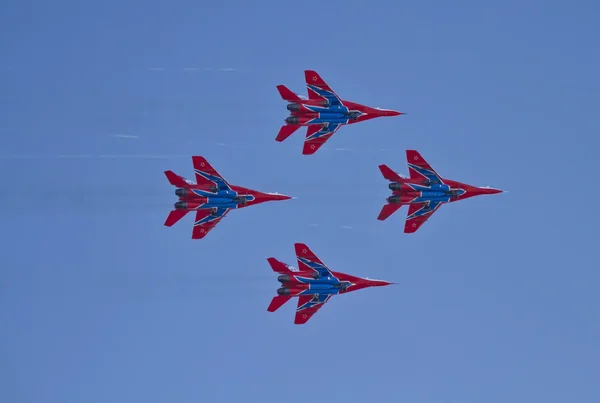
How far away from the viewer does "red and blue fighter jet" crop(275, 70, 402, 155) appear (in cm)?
10431

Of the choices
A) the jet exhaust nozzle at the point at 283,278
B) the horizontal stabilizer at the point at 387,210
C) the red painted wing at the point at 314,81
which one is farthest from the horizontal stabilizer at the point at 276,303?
the red painted wing at the point at 314,81

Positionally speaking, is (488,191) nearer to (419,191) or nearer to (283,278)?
(419,191)

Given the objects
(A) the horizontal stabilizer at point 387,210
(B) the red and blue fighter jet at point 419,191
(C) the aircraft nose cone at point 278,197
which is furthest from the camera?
(C) the aircraft nose cone at point 278,197

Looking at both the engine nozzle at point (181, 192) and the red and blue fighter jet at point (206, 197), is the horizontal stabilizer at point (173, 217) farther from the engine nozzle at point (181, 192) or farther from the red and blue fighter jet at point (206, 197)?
the engine nozzle at point (181, 192)

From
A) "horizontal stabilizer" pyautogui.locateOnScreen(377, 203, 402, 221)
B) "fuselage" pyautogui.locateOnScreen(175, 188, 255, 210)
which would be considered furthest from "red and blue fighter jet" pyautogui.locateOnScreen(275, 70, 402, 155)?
"horizontal stabilizer" pyautogui.locateOnScreen(377, 203, 402, 221)

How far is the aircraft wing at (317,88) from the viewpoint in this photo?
106 meters

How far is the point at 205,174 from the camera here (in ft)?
340

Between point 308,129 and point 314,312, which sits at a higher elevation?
point 308,129

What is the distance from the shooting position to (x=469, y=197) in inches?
4188

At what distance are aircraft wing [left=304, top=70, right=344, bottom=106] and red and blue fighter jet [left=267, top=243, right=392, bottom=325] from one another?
9911mm

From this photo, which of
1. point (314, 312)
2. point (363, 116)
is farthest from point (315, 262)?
point (363, 116)

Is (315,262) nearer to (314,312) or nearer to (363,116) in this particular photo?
(314,312)

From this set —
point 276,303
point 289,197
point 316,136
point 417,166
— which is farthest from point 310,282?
point 417,166

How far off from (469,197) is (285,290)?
1421cm
